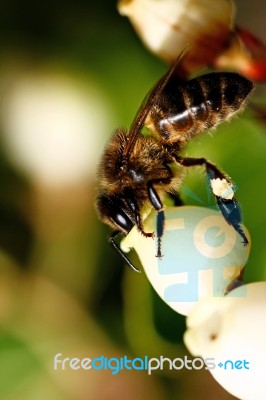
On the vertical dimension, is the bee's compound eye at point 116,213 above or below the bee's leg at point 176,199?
above

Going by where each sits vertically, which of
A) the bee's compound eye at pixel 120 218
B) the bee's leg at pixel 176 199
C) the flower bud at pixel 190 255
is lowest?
the flower bud at pixel 190 255

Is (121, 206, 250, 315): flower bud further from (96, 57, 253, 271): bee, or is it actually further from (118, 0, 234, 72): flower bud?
(118, 0, 234, 72): flower bud

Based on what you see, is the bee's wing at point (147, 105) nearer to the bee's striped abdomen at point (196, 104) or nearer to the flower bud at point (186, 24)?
the bee's striped abdomen at point (196, 104)

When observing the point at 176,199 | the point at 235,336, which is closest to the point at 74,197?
the point at 176,199

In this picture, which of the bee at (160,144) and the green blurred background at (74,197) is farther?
the green blurred background at (74,197)

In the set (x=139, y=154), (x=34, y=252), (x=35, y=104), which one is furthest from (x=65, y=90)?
(x=139, y=154)

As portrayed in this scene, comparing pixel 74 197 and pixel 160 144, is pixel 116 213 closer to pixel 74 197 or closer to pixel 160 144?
pixel 160 144

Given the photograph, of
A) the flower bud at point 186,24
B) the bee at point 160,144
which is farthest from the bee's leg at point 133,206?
the flower bud at point 186,24

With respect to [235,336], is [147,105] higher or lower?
higher
